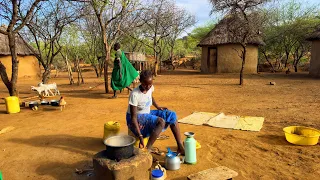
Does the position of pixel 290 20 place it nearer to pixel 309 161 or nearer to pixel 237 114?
pixel 237 114

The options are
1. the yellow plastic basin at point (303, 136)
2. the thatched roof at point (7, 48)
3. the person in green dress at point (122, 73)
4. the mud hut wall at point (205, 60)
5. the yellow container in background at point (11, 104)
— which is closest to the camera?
the yellow plastic basin at point (303, 136)

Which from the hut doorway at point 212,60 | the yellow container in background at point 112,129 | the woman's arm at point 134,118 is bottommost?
the yellow container in background at point 112,129

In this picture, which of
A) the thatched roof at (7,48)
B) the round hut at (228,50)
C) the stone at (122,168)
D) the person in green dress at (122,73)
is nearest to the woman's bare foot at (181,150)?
the stone at (122,168)

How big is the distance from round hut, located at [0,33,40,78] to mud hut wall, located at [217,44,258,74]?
11672mm

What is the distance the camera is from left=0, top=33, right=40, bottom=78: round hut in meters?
13.5

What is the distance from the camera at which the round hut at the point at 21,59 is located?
1350 centimetres

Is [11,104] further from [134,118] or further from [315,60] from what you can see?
[315,60]

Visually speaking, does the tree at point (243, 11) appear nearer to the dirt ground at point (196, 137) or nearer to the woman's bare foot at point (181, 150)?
the dirt ground at point (196, 137)

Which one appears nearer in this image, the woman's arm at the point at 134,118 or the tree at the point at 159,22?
the woman's arm at the point at 134,118

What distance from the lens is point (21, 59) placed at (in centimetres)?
1441

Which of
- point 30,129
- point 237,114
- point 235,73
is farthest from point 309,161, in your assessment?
point 235,73

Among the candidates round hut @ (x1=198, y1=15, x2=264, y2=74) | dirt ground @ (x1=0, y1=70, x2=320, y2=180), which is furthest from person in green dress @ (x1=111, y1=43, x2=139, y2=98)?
round hut @ (x1=198, y1=15, x2=264, y2=74)

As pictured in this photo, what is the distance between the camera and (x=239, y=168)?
2760 millimetres

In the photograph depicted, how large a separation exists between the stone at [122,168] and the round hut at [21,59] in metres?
13.7
